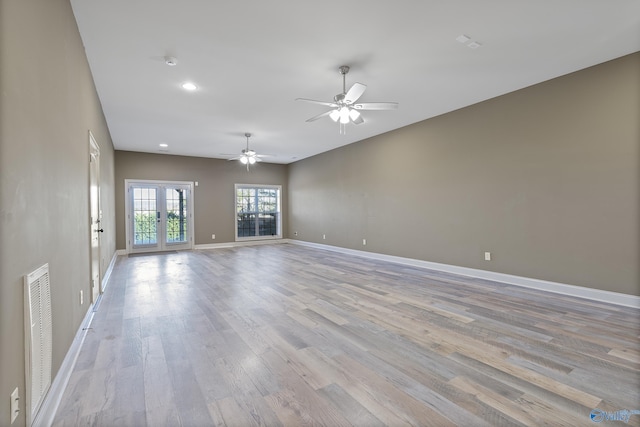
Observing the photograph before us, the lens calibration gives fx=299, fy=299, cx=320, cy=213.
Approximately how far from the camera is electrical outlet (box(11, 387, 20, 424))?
1.25m

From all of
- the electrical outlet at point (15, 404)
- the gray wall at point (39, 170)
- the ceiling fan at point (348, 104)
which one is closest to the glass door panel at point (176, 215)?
the gray wall at point (39, 170)

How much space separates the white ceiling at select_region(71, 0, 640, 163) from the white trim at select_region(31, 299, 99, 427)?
2.85 metres

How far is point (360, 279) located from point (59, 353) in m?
3.82

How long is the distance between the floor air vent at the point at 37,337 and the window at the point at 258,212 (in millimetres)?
8247

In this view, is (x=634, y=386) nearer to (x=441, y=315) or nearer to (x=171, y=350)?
(x=441, y=315)

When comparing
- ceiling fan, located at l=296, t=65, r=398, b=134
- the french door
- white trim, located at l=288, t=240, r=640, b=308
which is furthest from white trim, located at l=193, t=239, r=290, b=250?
ceiling fan, located at l=296, t=65, r=398, b=134

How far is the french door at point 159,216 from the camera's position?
8.36 meters

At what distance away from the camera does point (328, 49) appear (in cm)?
325

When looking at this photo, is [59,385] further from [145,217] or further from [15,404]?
[145,217]

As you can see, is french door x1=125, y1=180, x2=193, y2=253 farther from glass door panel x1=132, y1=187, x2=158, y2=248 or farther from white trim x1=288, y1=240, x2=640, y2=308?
white trim x1=288, y1=240, x2=640, y2=308

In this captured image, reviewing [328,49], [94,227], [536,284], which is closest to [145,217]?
[94,227]

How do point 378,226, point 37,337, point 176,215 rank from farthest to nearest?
point 176,215 → point 378,226 → point 37,337

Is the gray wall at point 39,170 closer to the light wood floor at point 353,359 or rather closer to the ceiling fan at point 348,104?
the light wood floor at point 353,359

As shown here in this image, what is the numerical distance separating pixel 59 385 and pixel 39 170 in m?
1.38
